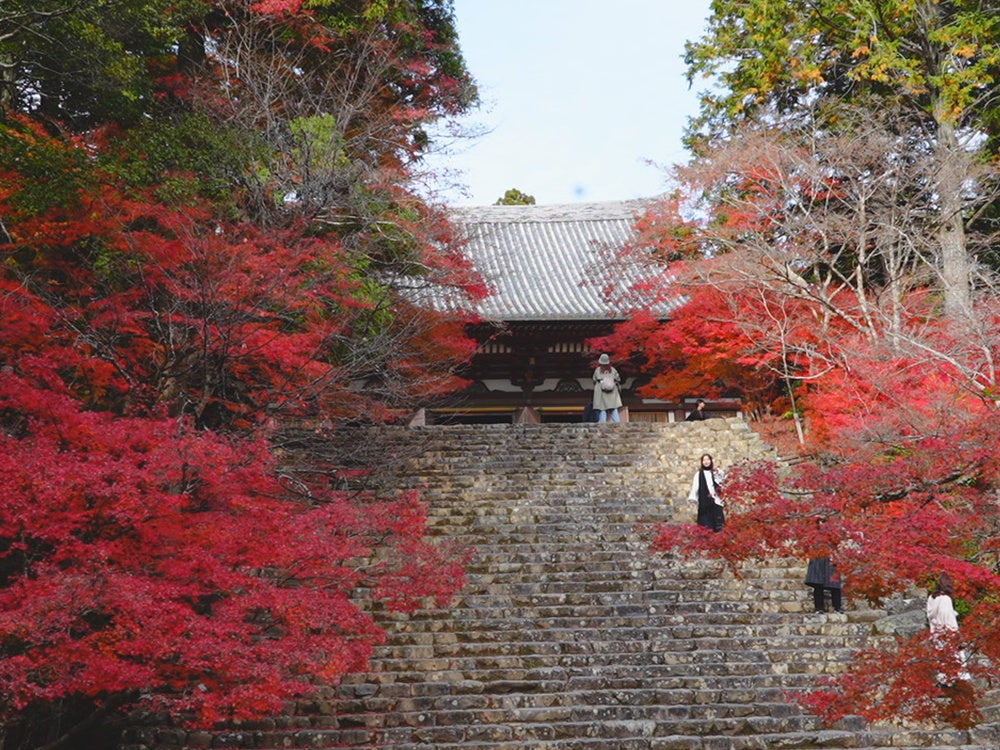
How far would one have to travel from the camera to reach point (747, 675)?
8.34m

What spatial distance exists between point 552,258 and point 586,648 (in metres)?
15.2

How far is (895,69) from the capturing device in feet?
48.1

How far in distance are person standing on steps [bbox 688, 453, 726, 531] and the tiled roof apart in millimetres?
7242

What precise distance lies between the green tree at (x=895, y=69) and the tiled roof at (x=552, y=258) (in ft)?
11.5

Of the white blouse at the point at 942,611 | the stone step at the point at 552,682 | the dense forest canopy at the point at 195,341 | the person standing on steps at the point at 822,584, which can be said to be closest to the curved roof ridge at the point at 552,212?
the dense forest canopy at the point at 195,341

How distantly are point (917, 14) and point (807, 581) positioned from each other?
31.8 feet

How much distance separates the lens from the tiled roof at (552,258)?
19.1 meters

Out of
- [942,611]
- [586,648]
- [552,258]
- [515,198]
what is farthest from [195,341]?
[515,198]

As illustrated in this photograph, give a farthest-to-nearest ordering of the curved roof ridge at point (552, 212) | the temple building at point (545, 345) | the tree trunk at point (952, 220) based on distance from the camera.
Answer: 1. the curved roof ridge at point (552, 212)
2. the temple building at point (545, 345)
3. the tree trunk at point (952, 220)

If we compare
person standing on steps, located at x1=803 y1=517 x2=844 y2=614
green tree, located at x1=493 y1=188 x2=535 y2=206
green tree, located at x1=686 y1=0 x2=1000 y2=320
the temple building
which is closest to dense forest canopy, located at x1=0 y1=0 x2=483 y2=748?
the temple building

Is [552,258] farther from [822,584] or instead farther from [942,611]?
[942,611]

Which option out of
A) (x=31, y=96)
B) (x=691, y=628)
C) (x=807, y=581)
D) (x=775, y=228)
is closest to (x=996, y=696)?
(x=807, y=581)

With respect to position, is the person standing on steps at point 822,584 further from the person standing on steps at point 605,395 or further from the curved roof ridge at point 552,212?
the curved roof ridge at point 552,212

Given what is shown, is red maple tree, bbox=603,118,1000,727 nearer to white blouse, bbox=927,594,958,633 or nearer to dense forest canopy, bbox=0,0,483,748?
white blouse, bbox=927,594,958,633
